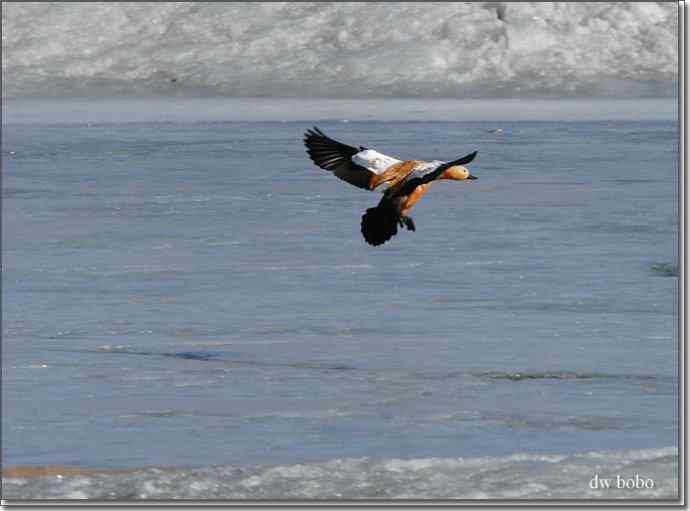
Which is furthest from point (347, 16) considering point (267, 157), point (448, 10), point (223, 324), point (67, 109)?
point (223, 324)

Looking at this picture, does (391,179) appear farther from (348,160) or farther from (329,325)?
(329,325)

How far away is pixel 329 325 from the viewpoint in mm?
8492

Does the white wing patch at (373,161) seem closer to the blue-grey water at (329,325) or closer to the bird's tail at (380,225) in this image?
the bird's tail at (380,225)

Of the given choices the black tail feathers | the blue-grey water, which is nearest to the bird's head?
the black tail feathers

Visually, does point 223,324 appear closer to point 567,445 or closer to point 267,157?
point 567,445

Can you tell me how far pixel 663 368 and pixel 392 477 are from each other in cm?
200

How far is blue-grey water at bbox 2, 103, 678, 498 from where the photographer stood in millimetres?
6246

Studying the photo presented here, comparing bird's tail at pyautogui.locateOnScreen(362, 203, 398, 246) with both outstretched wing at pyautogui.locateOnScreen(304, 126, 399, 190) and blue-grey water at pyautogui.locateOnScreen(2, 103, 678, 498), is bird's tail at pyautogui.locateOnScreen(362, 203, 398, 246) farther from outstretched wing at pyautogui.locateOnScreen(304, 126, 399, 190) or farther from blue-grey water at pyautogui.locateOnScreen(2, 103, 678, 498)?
blue-grey water at pyautogui.locateOnScreen(2, 103, 678, 498)

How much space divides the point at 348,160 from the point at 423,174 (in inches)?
31.7

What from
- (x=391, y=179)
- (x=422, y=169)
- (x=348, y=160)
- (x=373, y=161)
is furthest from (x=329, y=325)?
(x=422, y=169)

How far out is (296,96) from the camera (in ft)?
79.5

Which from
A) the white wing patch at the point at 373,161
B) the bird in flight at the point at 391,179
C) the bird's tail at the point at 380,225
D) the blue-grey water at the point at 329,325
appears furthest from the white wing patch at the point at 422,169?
the blue-grey water at the point at 329,325

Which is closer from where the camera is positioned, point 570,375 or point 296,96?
point 570,375

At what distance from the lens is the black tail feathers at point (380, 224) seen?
22.8 feet
